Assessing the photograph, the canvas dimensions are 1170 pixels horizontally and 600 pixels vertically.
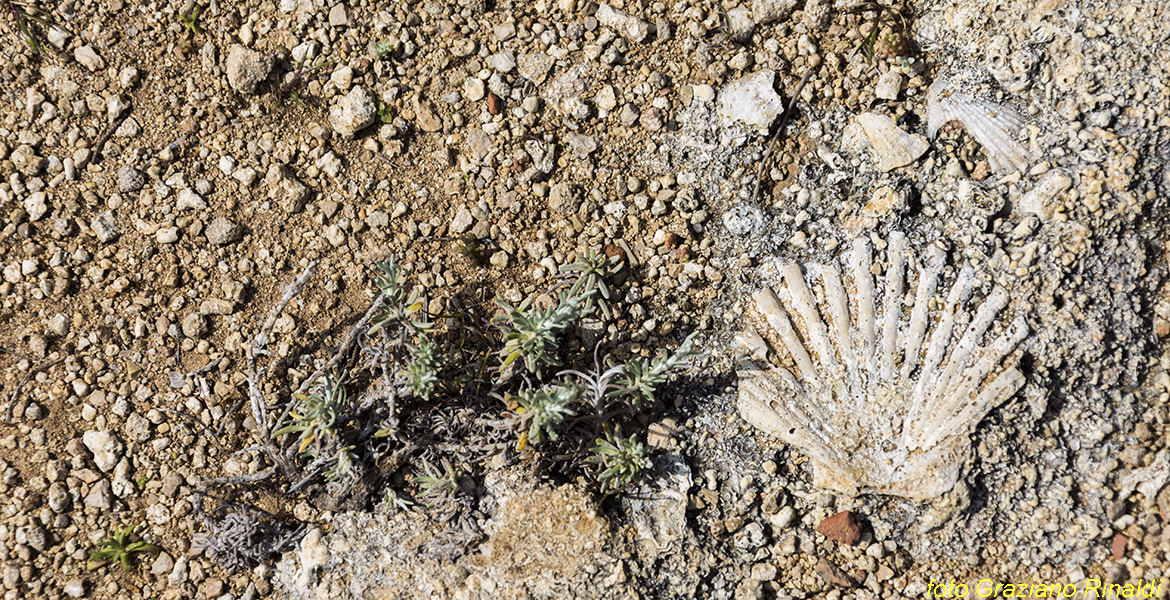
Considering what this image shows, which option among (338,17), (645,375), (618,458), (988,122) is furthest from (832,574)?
(338,17)

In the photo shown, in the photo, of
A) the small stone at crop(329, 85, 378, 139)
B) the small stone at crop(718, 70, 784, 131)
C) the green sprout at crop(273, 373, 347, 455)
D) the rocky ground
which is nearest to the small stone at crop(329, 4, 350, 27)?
the rocky ground

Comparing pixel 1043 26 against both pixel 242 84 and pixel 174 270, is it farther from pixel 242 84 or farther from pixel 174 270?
pixel 174 270

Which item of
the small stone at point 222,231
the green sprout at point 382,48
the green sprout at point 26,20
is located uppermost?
the green sprout at point 26,20

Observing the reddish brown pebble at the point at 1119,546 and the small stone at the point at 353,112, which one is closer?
the reddish brown pebble at the point at 1119,546

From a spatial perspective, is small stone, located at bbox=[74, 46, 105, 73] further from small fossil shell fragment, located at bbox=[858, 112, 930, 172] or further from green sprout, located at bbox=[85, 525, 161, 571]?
small fossil shell fragment, located at bbox=[858, 112, 930, 172]

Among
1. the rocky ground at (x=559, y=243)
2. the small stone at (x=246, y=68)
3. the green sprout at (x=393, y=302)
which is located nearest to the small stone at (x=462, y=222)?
the rocky ground at (x=559, y=243)

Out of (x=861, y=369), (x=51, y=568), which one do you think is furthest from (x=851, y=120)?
(x=51, y=568)

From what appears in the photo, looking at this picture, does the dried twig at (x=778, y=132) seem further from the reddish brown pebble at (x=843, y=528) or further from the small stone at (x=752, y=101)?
the reddish brown pebble at (x=843, y=528)
